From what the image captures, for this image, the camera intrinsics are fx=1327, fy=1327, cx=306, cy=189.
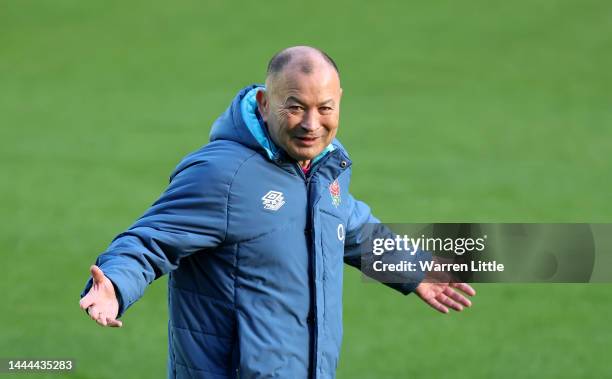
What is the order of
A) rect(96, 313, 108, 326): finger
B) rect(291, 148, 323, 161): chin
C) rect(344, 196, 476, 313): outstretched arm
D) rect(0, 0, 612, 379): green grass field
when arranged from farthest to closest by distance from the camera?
rect(0, 0, 612, 379): green grass field < rect(344, 196, 476, 313): outstretched arm < rect(291, 148, 323, 161): chin < rect(96, 313, 108, 326): finger

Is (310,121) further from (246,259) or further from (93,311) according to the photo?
(93,311)

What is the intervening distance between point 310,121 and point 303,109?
0.05 m

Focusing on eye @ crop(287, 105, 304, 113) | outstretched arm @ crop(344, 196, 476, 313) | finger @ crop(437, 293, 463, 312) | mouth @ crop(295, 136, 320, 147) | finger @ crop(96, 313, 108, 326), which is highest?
eye @ crop(287, 105, 304, 113)

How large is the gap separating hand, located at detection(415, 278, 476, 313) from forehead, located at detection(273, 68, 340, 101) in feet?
4.49

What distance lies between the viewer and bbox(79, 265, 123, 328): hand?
4435 mm

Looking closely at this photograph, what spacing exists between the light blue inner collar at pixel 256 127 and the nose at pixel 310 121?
18 centimetres

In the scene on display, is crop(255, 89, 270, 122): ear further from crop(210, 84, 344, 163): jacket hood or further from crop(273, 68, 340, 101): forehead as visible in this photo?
crop(273, 68, 340, 101): forehead

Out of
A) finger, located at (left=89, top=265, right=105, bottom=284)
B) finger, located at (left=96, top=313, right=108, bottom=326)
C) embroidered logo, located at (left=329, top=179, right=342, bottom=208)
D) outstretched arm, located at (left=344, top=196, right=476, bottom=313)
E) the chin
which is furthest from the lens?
outstretched arm, located at (left=344, top=196, right=476, bottom=313)

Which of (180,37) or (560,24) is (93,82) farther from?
(560,24)

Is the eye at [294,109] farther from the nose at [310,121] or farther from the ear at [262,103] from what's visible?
the ear at [262,103]

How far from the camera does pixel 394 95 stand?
18.6m

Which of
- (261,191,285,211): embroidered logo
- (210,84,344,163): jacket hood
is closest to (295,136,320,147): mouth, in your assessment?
(210,84,344,163): jacket hood

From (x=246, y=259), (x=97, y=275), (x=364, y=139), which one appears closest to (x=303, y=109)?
(x=246, y=259)

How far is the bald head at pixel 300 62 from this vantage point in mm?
5020
